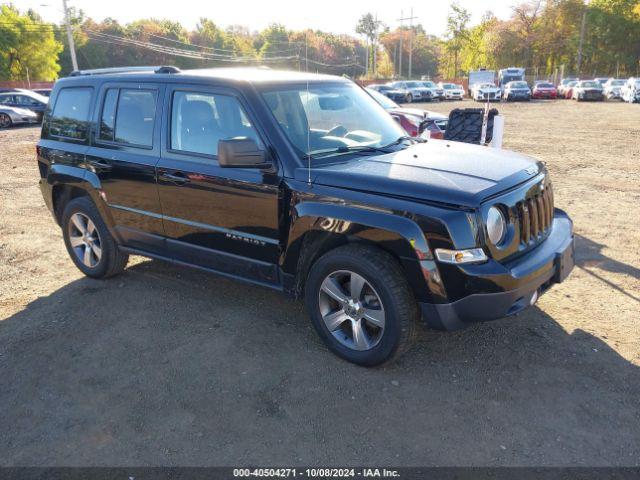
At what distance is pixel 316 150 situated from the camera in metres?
3.92

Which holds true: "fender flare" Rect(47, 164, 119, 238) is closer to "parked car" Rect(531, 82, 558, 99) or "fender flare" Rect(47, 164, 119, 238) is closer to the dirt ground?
the dirt ground

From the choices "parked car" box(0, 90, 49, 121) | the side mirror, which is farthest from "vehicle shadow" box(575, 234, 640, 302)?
"parked car" box(0, 90, 49, 121)

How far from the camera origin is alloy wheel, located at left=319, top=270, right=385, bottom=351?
11.7 ft

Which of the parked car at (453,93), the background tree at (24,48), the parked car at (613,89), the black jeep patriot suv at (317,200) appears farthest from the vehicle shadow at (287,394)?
the background tree at (24,48)

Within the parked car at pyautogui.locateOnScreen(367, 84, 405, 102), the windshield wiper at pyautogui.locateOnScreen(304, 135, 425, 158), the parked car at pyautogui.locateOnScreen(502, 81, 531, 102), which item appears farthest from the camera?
the parked car at pyautogui.locateOnScreen(502, 81, 531, 102)

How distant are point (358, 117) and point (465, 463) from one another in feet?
9.36

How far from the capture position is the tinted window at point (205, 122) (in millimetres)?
3984

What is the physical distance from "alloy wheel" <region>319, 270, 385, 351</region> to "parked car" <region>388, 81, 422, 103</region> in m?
35.0

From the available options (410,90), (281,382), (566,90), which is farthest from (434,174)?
(566,90)

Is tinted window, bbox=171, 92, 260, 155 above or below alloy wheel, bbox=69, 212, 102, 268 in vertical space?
above

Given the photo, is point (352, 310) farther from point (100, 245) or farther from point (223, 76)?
point (100, 245)

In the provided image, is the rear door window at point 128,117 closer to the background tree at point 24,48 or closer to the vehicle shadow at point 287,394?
the vehicle shadow at point 287,394

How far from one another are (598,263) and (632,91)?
3419 cm

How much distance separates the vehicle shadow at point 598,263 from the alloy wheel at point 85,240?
492 cm
